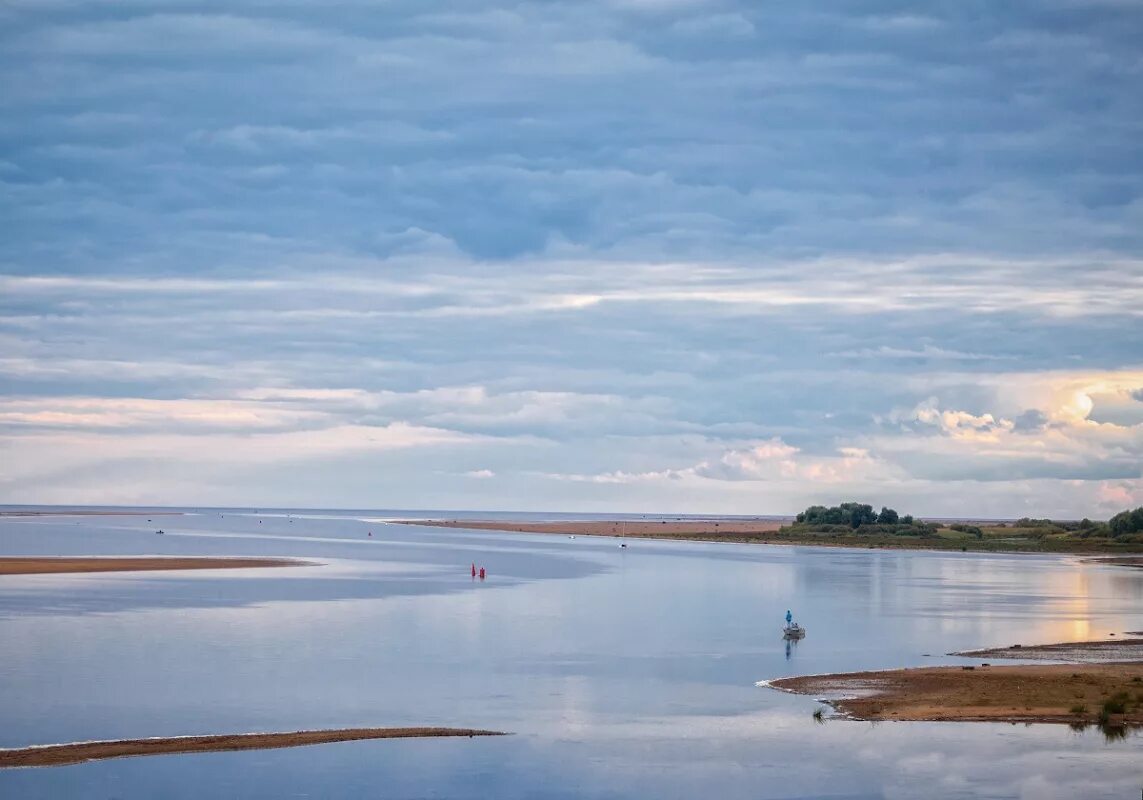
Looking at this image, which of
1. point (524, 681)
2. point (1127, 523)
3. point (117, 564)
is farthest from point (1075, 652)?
point (1127, 523)

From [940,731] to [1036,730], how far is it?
121 inches

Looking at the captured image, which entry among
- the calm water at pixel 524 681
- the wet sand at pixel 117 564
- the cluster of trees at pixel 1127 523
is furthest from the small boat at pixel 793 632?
the cluster of trees at pixel 1127 523

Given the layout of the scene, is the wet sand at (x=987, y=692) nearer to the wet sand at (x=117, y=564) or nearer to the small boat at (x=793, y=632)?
the small boat at (x=793, y=632)

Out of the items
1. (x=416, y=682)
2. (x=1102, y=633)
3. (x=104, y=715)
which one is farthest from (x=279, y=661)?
(x=1102, y=633)

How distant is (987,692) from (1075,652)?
14.6 meters

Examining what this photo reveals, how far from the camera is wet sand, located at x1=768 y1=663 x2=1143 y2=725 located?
145 feet

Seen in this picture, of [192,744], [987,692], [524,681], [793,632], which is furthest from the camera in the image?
[793,632]

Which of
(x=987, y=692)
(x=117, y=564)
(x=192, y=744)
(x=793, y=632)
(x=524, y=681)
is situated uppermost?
(x=117, y=564)

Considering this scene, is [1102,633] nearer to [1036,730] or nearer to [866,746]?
[1036,730]

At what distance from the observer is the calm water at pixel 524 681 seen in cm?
3597

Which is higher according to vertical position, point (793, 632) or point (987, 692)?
point (793, 632)

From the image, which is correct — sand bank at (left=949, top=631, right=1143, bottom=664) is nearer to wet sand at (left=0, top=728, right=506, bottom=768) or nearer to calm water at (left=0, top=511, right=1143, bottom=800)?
calm water at (left=0, top=511, right=1143, bottom=800)

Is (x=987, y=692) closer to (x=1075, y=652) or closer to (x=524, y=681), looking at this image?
(x=1075, y=652)

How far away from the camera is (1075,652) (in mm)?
60188
